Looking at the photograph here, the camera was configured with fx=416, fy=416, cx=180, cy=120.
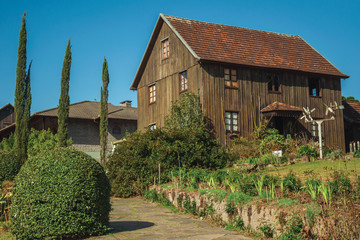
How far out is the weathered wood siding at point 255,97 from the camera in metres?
22.1

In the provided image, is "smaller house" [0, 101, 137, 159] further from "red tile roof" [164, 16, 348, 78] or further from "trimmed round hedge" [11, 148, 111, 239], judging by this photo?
"trimmed round hedge" [11, 148, 111, 239]

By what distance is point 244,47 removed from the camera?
2445cm

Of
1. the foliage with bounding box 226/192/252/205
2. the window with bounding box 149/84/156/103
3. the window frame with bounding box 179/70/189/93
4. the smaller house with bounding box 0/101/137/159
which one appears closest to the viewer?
the foliage with bounding box 226/192/252/205

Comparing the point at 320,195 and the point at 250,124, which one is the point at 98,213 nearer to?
the point at 320,195

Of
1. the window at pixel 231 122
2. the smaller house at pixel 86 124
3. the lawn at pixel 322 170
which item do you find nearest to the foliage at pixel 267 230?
the lawn at pixel 322 170

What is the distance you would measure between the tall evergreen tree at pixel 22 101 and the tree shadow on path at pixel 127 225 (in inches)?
658

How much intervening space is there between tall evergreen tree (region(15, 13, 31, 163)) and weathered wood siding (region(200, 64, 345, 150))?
11.1 metres

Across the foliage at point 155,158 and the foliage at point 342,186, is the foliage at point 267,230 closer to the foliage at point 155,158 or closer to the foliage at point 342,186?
the foliage at point 342,186

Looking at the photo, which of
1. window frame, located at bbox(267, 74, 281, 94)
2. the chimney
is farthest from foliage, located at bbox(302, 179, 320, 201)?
the chimney

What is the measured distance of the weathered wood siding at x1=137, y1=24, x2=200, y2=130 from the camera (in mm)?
23125

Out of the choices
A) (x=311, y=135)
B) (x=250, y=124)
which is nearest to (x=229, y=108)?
(x=250, y=124)

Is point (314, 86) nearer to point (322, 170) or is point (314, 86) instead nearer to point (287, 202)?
point (322, 170)

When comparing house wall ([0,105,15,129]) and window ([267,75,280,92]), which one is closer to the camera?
window ([267,75,280,92])

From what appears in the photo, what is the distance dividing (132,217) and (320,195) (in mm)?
4561
